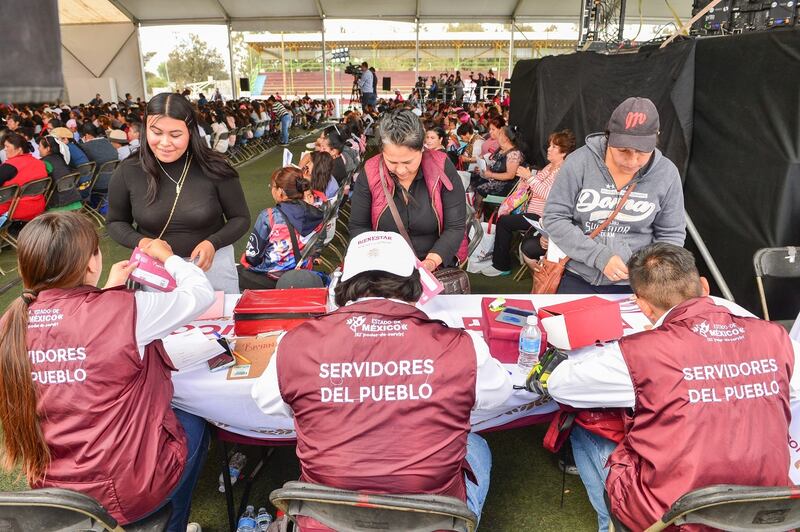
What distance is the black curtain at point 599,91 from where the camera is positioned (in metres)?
4.04

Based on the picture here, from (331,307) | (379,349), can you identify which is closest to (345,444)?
(379,349)

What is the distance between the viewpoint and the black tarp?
3.22 meters

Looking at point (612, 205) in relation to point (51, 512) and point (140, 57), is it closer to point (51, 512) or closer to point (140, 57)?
point (51, 512)

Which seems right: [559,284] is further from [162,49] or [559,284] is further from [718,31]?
[162,49]

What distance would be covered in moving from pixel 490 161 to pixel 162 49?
718 inches

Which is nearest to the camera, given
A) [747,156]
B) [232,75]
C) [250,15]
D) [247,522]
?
[247,522]

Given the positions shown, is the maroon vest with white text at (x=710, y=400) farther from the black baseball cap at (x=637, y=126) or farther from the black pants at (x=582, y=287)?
the black pants at (x=582, y=287)

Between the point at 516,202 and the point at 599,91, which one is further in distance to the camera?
the point at 516,202

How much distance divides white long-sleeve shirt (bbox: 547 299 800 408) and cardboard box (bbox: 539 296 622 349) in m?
0.27

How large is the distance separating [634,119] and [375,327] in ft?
5.42

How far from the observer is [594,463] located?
1904mm

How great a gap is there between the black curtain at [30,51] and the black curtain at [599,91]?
167 inches

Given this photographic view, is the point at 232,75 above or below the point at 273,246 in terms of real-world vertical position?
above

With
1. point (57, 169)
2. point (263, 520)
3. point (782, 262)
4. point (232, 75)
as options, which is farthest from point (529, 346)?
point (232, 75)
